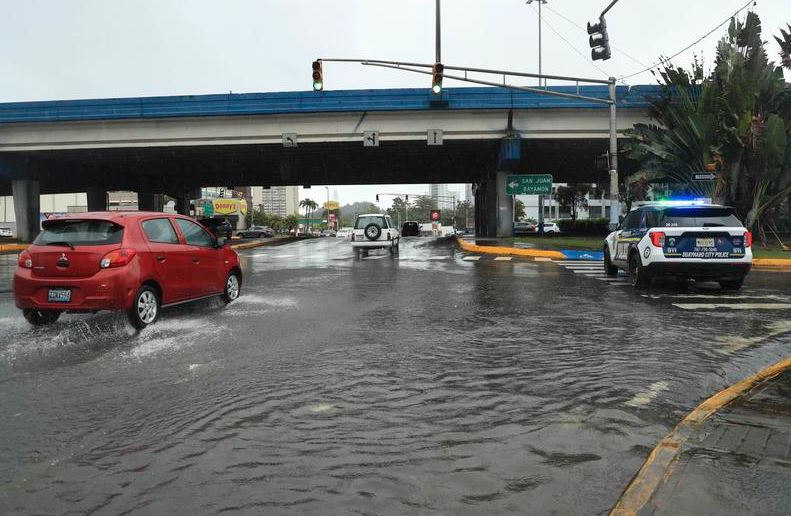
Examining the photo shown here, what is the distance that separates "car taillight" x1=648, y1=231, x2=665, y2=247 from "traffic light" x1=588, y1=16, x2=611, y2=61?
9.12 meters

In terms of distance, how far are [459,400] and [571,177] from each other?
5156 centimetres

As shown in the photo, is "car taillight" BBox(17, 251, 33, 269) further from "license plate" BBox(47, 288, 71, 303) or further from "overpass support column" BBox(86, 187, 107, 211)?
"overpass support column" BBox(86, 187, 107, 211)

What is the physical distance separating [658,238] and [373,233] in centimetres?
1593

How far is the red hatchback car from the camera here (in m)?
7.13

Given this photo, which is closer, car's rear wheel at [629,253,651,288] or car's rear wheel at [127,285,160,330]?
car's rear wheel at [127,285,160,330]

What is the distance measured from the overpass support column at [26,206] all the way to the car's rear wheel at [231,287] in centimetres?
3472

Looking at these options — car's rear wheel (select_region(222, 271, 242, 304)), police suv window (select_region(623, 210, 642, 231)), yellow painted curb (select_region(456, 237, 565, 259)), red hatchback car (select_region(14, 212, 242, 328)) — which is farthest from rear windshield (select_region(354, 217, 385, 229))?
red hatchback car (select_region(14, 212, 242, 328))

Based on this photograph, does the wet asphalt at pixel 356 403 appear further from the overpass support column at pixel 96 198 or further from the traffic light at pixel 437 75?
the overpass support column at pixel 96 198

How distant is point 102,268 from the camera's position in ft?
23.4

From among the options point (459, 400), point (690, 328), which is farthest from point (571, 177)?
point (459, 400)

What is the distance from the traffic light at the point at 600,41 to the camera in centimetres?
1786

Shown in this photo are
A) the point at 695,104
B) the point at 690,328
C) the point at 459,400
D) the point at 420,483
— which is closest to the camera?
the point at 420,483

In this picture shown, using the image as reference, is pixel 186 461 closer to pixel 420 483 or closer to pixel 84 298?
pixel 420 483

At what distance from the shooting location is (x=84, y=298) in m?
7.10
